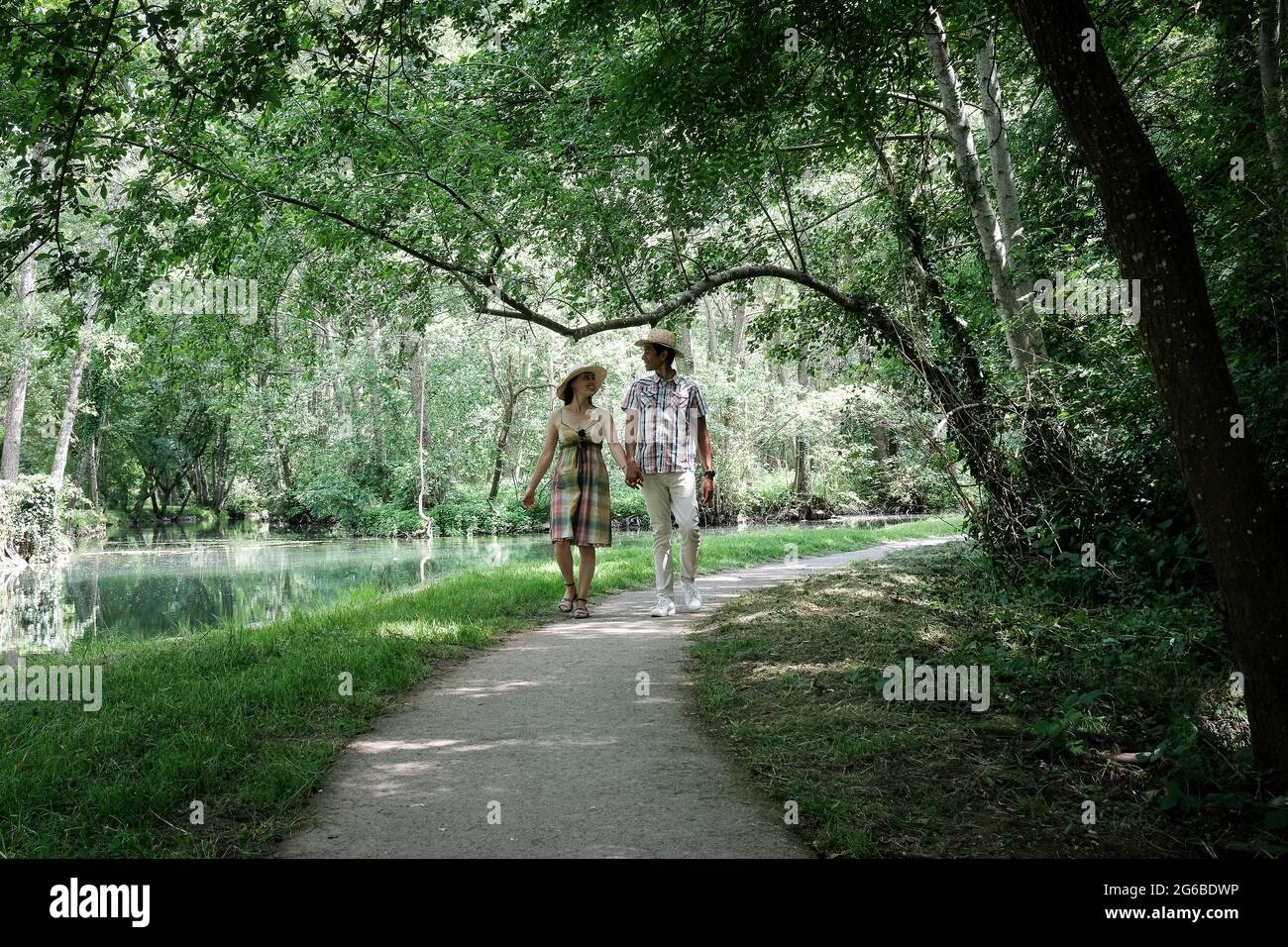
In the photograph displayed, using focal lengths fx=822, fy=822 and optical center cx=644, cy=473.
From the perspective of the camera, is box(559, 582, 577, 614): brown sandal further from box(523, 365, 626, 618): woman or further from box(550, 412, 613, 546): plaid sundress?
box(550, 412, 613, 546): plaid sundress

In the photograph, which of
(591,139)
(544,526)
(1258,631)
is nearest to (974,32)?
(591,139)

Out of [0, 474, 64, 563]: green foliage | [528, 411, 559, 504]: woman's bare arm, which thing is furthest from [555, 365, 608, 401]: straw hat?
[0, 474, 64, 563]: green foliage

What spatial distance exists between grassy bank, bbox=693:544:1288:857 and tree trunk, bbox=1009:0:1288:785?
0.43 meters

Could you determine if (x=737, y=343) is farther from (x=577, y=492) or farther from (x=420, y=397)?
(x=577, y=492)

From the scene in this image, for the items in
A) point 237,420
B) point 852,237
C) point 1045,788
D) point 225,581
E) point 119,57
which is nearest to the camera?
point 1045,788

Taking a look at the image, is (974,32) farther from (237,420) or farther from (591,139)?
(237,420)

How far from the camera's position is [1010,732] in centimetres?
398

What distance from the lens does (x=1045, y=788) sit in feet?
10.9

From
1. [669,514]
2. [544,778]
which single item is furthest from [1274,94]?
[544,778]

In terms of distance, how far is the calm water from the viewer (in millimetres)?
11656

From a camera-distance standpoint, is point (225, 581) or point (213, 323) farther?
point (225, 581)

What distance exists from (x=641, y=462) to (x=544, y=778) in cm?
433

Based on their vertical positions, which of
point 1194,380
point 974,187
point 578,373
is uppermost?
point 974,187
